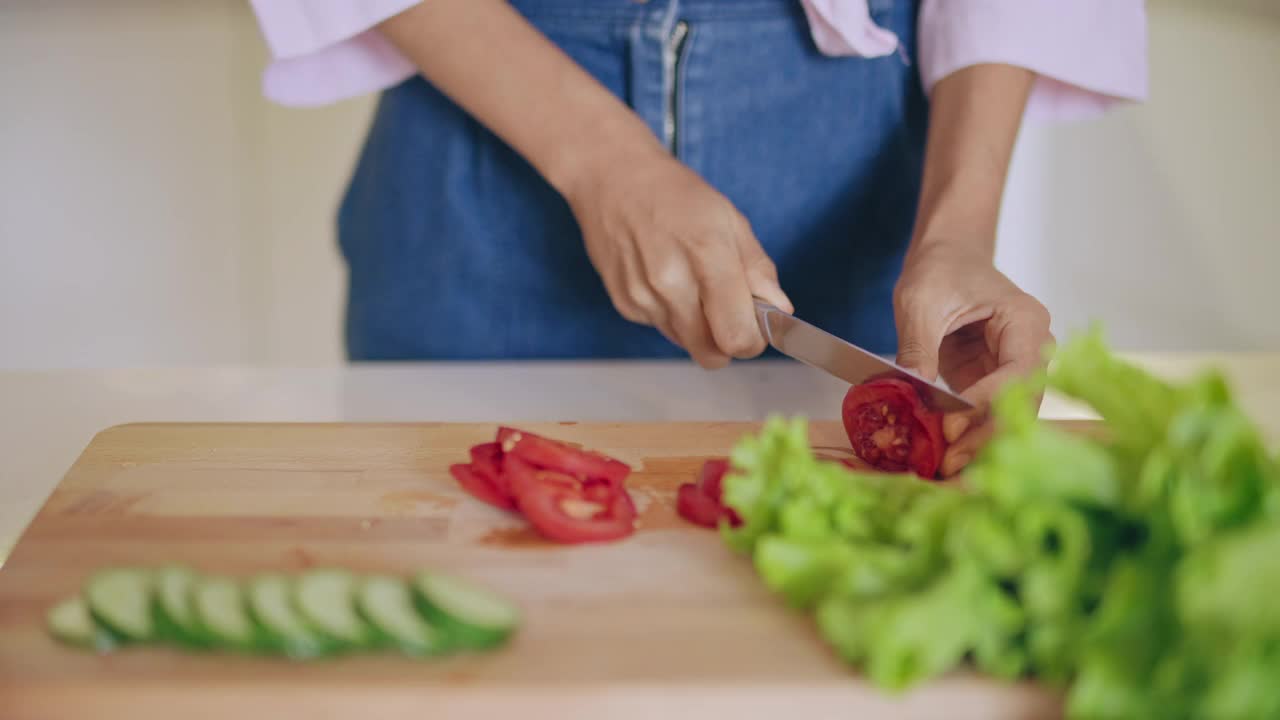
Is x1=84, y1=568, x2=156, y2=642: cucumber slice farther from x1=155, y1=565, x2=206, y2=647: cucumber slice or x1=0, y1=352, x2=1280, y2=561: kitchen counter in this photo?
x1=0, y1=352, x2=1280, y2=561: kitchen counter

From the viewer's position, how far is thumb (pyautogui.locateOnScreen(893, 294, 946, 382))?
46.2 inches

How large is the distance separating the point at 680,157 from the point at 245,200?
7.62 feet

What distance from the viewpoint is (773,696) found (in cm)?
74

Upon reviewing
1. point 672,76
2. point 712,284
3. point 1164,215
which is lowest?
point 1164,215

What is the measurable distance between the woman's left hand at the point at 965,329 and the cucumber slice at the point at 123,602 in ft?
2.30

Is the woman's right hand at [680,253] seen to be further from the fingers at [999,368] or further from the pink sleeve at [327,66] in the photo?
the pink sleeve at [327,66]

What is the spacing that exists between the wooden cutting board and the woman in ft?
0.62

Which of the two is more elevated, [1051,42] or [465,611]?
[1051,42]

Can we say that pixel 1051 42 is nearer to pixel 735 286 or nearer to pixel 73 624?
pixel 735 286

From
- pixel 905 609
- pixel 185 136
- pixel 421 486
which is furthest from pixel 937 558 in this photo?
pixel 185 136

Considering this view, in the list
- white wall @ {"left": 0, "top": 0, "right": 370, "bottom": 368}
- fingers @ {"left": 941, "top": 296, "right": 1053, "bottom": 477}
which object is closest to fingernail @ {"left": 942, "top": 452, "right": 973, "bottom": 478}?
fingers @ {"left": 941, "top": 296, "right": 1053, "bottom": 477}

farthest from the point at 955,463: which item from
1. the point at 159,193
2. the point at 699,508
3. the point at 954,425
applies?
the point at 159,193

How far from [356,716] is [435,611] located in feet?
0.27

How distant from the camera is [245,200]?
3.44m
